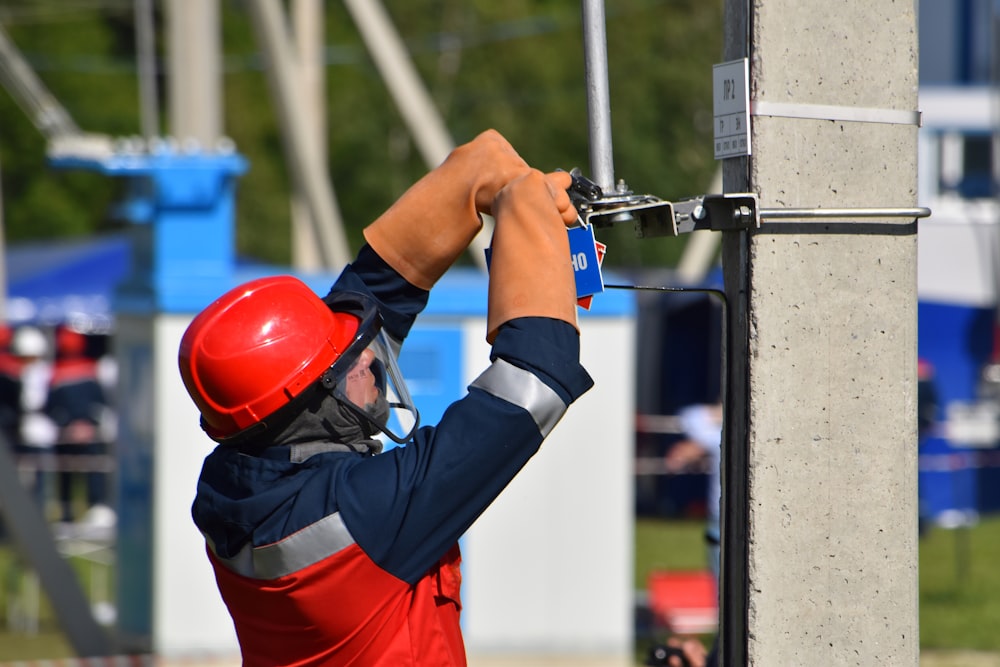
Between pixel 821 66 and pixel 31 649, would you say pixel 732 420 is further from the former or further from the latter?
pixel 31 649

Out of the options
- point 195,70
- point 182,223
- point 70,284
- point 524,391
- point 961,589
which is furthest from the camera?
point 70,284

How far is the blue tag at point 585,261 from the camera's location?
2.12 m

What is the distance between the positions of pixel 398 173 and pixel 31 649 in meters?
22.1

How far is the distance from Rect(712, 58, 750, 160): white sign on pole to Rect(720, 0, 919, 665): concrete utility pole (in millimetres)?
17

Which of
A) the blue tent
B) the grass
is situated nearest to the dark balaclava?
the grass

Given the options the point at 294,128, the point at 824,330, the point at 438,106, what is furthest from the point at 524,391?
the point at 438,106

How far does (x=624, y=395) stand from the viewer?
21.4 ft

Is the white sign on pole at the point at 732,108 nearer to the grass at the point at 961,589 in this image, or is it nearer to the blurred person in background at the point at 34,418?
the grass at the point at 961,589

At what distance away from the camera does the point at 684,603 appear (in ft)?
24.8

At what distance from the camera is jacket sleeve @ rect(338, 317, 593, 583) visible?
1.98 metres

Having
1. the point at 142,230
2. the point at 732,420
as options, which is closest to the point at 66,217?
the point at 142,230

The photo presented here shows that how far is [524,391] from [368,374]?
399mm

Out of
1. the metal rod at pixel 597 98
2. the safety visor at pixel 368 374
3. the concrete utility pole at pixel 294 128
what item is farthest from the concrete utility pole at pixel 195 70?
the metal rod at pixel 597 98

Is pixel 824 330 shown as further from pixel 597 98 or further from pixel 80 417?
pixel 80 417
